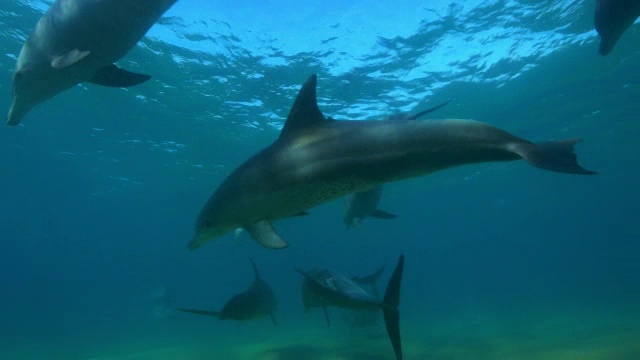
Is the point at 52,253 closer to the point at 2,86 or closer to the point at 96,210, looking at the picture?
the point at 96,210

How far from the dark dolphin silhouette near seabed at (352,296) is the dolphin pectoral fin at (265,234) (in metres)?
1.13

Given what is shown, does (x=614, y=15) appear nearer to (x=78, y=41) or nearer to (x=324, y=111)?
(x=78, y=41)

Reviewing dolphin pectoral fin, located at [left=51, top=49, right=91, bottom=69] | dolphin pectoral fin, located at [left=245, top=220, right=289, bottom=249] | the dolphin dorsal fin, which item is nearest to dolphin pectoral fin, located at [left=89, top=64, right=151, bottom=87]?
dolphin pectoral fin, located at [left=51, top=49, right=91, bottom=69]

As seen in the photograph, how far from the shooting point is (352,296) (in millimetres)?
5559

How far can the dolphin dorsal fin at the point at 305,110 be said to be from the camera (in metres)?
3.69

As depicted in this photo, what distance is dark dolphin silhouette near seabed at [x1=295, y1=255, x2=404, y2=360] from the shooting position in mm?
4453

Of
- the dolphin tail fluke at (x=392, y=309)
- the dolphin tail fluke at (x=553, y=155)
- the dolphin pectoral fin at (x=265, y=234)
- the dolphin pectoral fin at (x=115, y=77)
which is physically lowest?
the dolphin tail fluke at (x=392, y=309)

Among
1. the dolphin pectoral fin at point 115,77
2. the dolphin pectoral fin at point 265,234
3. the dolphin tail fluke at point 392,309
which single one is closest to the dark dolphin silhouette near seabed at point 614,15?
the dolphin tail fluke at point 392,309

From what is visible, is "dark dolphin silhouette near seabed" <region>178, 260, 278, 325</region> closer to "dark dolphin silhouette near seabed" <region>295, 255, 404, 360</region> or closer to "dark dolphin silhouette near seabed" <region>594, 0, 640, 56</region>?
"dark dolphin silhouette near seabed" <region>295, 255, 404, 360</region>

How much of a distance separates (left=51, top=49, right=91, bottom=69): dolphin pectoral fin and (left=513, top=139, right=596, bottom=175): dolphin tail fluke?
3.96 meters

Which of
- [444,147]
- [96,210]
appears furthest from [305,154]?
[96,210]

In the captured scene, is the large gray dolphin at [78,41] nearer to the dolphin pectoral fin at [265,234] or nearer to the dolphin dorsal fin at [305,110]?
the dolphin dorsal fin at [305,110]

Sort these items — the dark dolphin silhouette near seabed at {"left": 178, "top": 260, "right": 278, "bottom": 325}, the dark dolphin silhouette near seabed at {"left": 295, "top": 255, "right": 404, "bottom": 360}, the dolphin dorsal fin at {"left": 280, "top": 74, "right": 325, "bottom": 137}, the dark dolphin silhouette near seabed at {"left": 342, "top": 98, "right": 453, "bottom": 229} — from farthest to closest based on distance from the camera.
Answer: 1. the dark dolphin silhouette near seabed at {"left": 342, "top": 98, "right": 453, "bottom": 229}
2. the dark dolphin silhouette near seabed at {"left": 178, "top": 260, "right": 278, "bottom": 325}
3. the dark dolphin silhouette near seabed at {"left": 295, "top": 255, "right": 404, "bottom": 360}
4. the dolphin dorsal fin at {"left": 280, "top": 74, "right": 325, "bottom": 137}

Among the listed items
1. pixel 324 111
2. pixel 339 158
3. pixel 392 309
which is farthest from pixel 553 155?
pixel 324 111
